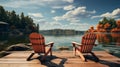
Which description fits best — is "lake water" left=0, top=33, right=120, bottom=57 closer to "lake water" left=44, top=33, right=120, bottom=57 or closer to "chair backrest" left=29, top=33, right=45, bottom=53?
"lake water" left=44, top=33, right=120, bottom=57

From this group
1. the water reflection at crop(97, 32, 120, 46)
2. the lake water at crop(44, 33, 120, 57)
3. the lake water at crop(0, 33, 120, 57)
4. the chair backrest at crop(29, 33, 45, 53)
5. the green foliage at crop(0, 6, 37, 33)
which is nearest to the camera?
the chair backrest at crop(29, 33, 45, 53)

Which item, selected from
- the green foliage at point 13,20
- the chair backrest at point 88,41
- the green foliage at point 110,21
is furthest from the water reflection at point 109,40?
the green foliage at point 110,21

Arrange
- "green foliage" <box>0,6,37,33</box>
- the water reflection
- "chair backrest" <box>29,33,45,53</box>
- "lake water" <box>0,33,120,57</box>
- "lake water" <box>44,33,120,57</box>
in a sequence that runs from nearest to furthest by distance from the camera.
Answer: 1. "chair backrest" <box>29,33,45,53</box>
2. "lake water" <box>44,33,120,57</box>
3. "lake water" <box>0,33,120,57</box>
4. the water reflection
5. "green foliage" <box>0,6,37,33</box>

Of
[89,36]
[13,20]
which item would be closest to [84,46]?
[89,36]

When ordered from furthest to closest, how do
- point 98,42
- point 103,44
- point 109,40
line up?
point 109,40, point 98,42, point 103,44

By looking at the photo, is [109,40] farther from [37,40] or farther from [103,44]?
[37,40]

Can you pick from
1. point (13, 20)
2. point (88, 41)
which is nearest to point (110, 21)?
point (13, 20)

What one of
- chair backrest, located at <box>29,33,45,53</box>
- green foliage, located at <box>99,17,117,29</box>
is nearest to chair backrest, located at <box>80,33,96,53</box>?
chair backrest, located at <box>29,33,45,53</box>

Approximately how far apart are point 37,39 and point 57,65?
1696mm

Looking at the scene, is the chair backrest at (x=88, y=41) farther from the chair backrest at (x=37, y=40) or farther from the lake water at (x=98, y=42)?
the lake water at (x=98, y=42)

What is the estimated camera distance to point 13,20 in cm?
7762

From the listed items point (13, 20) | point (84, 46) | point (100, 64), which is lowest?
point (100, 64)

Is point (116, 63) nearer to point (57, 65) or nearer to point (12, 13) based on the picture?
point (57, 65)

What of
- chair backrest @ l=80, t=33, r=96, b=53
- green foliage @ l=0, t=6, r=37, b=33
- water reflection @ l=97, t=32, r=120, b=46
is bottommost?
water reflection @ l=97, t=32, r=120, b=46
